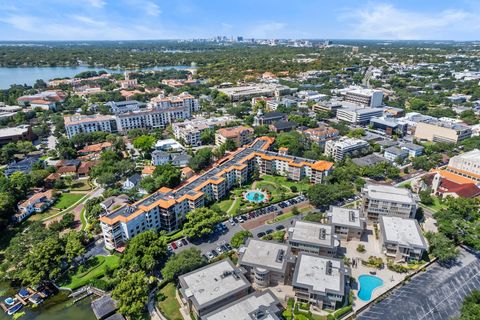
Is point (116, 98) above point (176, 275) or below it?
above

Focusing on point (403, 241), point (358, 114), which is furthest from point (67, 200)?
point (358, 114)

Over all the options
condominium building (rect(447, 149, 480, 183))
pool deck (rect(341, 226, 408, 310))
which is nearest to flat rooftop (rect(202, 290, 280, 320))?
pool deck (rect(341, 226, 408, 310))

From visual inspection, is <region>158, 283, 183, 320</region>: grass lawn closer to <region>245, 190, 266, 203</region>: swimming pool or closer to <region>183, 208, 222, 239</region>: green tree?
<region>183, 208, 222, 239</region>: green tree

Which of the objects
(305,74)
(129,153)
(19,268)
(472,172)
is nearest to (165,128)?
(129,153)

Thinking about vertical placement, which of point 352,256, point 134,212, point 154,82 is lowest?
point 352,256

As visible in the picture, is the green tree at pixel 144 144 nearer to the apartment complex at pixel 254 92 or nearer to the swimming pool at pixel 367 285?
the swimming pool at pixel 367 285

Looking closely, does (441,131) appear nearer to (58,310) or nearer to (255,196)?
(255,196)

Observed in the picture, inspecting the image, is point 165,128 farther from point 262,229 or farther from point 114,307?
point 114,307

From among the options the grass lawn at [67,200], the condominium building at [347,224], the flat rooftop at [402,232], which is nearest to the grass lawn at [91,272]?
the grass lawn at [67,200]
